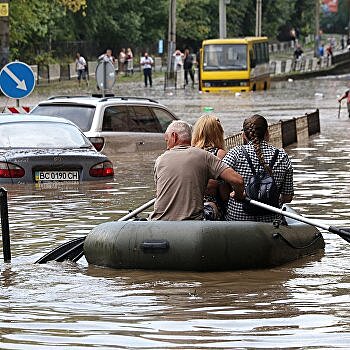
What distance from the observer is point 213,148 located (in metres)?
13.4

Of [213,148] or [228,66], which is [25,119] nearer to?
[213,148]

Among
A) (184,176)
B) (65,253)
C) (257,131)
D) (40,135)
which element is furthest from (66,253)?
(40,135)

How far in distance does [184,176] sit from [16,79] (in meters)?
15.3

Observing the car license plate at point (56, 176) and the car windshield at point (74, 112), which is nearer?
the car license plate at point (56, 176)

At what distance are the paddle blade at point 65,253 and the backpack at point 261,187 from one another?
62.9 inches

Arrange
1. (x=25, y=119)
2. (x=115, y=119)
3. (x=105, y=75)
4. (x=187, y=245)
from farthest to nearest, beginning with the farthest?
(x=105, y=75)
(x=115, y=119)
(x=25, y=119)
(x=187, y=245)

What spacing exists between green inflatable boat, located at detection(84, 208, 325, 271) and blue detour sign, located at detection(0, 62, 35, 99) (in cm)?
1475

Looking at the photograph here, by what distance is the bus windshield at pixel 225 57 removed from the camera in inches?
2687

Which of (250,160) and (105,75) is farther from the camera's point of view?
(105,75)

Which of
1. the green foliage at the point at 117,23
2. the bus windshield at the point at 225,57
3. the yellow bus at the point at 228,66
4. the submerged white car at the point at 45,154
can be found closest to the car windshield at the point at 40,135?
the submerged white car at the point at 45,154

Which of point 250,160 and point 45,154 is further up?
point 250,160

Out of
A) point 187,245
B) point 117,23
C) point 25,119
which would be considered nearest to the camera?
point 187,245

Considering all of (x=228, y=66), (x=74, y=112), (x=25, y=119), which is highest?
(x=25, y=119)

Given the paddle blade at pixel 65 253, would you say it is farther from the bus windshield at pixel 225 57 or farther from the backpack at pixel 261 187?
the bus windshield at pixel 225 57
